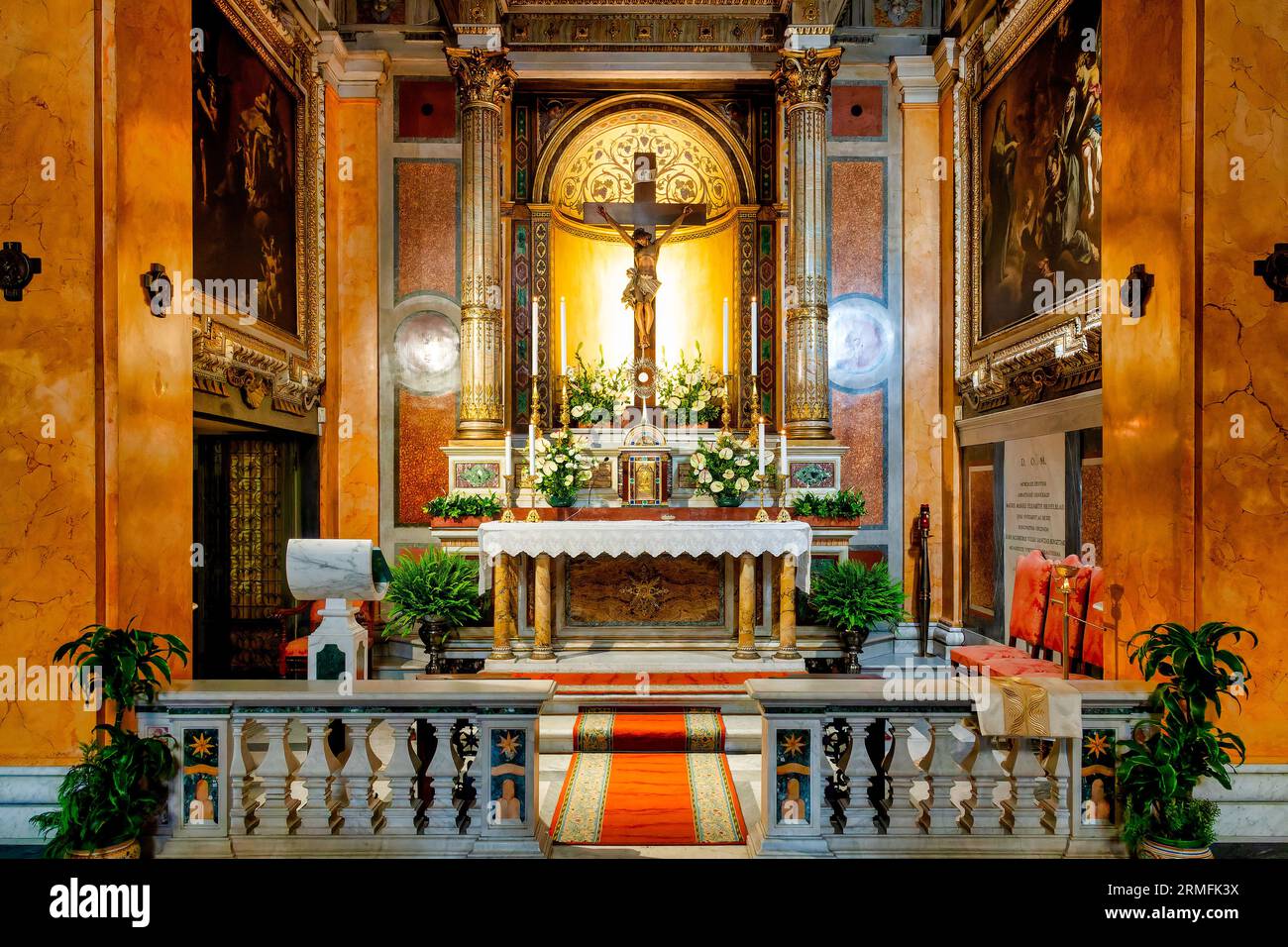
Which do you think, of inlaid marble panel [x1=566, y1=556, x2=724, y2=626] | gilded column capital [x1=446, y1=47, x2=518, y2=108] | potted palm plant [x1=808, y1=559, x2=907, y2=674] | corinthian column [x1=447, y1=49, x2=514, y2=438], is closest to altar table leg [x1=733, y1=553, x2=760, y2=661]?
inlaid marble panel [x1=566, y1=556, x2=724, y2=626]

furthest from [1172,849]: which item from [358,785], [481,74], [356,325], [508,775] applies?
[481,74]

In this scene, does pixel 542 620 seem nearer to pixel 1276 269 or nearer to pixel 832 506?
pixel 832 506

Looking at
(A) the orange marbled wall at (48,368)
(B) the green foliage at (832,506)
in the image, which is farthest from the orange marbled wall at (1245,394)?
(A) the orange marbled wall at (48,368)

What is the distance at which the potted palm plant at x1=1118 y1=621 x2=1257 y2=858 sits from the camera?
11.2 ft

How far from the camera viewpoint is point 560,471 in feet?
24.8

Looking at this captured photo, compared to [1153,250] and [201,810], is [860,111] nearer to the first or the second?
[1153,250]

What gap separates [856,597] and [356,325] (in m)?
5.91

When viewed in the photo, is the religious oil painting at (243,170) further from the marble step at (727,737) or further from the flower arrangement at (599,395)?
the marble step at (727,737)

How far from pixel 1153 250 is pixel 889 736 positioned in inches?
108

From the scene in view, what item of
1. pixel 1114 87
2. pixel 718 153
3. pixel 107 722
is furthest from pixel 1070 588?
pixel 718 153

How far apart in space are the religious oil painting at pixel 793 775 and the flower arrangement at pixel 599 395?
5.42 metres

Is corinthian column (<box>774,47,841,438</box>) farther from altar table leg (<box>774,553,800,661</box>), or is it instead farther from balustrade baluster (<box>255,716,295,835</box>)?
balustrade baluster (<box>255,716,295,835</box>)

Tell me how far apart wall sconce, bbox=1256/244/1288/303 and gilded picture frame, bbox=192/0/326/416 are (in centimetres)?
642

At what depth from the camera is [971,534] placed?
845 cm
